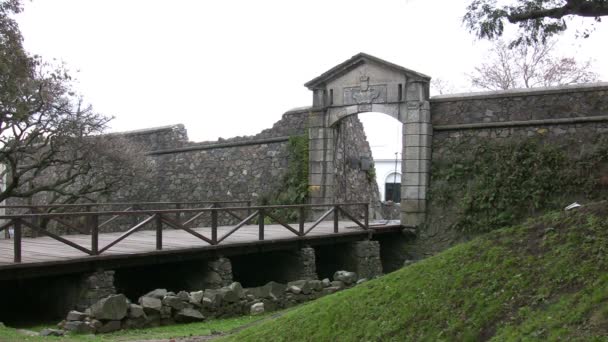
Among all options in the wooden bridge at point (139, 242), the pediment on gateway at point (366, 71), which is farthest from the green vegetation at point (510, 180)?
the pediment on gateway at point (366, 71)

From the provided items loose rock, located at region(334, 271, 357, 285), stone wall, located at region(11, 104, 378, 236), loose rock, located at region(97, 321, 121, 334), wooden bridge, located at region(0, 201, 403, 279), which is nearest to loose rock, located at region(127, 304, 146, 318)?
loose rock, located at region(97, 321, 121, 334)

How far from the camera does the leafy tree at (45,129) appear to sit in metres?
10.2

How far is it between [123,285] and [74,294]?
1.75 metres

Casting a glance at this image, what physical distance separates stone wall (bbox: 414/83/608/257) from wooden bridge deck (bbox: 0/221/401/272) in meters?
1.13

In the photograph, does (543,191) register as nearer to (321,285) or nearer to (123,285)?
(321,285)

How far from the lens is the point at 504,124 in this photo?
13.8 m

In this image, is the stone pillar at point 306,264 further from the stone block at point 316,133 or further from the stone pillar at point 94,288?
the stone block at point 316,133

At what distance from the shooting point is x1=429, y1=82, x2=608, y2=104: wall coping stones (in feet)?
42.7

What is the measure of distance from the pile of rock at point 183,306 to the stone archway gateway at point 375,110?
474 cm

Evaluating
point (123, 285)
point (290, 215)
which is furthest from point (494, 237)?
point (290, 215)

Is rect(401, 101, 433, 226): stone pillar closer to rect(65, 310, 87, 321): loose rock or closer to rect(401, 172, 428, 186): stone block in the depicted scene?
rect(401, 172, 428, 186): stone block

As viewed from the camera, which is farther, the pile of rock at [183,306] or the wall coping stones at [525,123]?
the wall coping stones at [525,123]

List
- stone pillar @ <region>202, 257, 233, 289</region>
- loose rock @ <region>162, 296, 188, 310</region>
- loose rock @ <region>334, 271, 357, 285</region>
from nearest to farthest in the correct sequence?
loose rock @ <region>162, 296, 188, 310</region> < stone pillar @ <region>202, 257, 233, 289</region> < loose rock @ <region>334, 271, 357, 285</region>

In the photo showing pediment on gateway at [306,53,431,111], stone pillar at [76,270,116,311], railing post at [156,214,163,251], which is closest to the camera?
stone pillar at [76,270,116,311]
